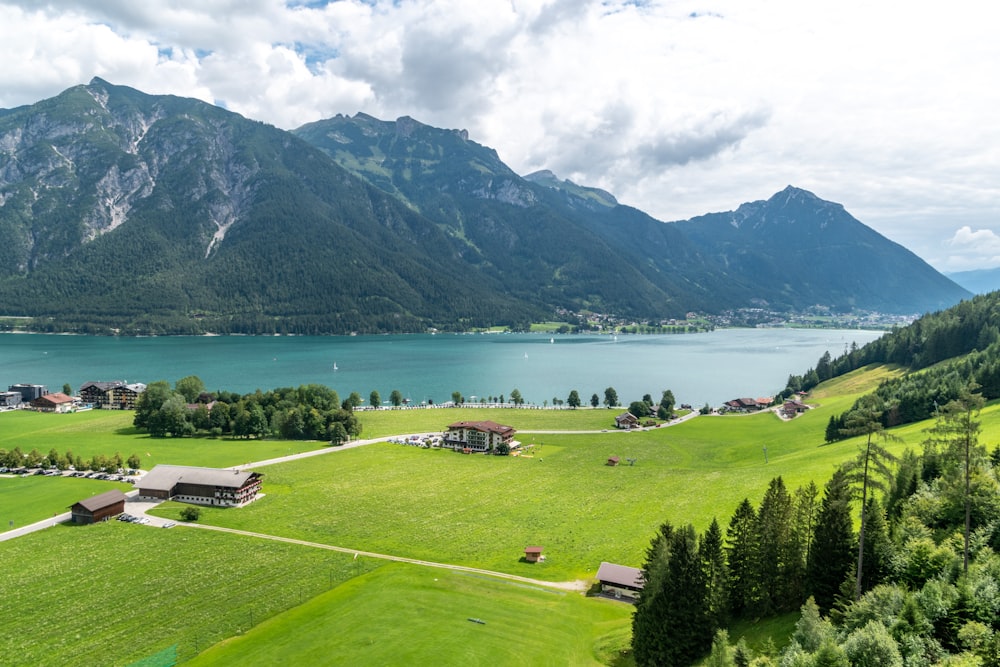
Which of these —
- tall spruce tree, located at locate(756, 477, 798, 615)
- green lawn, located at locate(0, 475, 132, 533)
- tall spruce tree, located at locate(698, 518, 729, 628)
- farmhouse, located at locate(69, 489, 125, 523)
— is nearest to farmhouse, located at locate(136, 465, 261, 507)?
farmhouse, located at locate(69, 489, 125, 523)

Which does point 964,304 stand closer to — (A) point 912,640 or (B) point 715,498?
(B) point 715,498

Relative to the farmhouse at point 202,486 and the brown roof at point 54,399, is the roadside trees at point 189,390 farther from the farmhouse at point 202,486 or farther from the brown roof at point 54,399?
the farmhouse at point 202,486

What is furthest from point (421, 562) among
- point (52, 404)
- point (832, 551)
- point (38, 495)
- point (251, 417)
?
point (52, 404)

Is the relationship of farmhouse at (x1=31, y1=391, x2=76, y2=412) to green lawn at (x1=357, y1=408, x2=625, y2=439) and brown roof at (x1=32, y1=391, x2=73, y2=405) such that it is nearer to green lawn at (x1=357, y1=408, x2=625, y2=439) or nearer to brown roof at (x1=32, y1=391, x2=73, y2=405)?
brown roof at (x1=32, y1=391, x2=73, y2=405)

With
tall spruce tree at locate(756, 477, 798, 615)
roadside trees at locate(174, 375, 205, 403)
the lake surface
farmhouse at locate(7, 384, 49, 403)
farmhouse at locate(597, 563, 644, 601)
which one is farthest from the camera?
the lake surface

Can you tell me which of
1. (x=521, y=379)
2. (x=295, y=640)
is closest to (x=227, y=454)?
(x=295, y=640)

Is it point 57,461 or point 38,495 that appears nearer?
point 38,495

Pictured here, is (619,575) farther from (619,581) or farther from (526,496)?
(526,496)

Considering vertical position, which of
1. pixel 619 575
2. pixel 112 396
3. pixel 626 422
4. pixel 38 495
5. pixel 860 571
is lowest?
pixel 38 495
